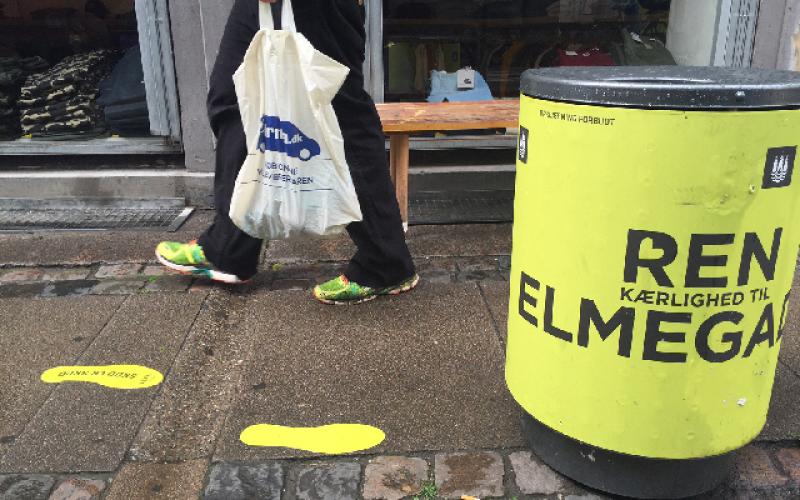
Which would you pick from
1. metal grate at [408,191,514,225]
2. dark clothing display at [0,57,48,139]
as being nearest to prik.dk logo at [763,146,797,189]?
metal grate at [408,191,514,225]

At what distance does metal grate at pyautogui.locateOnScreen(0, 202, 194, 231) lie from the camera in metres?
4.66

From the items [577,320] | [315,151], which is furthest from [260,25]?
[577,320]

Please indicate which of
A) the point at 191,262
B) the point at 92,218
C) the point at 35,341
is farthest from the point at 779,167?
the point at 92,218

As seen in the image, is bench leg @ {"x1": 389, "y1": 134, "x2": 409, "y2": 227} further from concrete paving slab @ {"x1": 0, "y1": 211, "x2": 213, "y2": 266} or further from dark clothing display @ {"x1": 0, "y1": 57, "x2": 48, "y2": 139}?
dark clothing display @ {"x1": 0, "y1": 57, "x2": 48, "y2": 139}

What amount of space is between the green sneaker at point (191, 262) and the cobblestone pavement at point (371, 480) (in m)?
1.42

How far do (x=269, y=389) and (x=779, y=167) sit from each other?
6.24ft

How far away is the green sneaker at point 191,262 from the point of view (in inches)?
140

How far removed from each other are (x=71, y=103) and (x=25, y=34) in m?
1.43

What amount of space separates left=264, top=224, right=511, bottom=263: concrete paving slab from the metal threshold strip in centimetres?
91

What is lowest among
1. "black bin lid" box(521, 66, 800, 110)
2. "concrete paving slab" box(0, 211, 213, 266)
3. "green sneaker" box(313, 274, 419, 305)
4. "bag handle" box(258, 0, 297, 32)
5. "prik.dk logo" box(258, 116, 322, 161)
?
"concrete paving slab" box(0, 211, 213, 266)

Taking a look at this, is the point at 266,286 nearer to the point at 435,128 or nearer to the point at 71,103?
the point at 435,128

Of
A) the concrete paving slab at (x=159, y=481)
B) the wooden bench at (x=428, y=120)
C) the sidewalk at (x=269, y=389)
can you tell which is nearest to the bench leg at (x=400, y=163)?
the wooden bench at (x=428, y=120)

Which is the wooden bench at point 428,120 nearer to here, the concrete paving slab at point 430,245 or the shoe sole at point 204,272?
the concrete paving slab at point 430,245

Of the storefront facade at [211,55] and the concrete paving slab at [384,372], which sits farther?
the storefront facade at [211,55]
